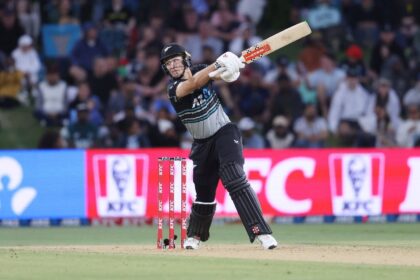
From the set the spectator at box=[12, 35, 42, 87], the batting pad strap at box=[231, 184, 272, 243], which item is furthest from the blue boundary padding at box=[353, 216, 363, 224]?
the batting pad strap at box=[231, 184, 272, 243]

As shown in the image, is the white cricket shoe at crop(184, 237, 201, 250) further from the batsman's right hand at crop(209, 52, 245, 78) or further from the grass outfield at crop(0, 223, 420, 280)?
the batsman's right hand at crop(209, 52, 245, 78)

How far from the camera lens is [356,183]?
19.8 m

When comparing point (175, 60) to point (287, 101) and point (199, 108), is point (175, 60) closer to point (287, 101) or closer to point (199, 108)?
point (199, 108)

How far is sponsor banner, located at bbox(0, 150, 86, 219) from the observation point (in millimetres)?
19219

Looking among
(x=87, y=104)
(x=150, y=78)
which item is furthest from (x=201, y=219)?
(x=150, y=78)

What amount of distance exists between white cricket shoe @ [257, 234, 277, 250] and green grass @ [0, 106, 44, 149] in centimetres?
1019

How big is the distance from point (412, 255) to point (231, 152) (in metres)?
2.14

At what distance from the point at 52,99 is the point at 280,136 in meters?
4.15

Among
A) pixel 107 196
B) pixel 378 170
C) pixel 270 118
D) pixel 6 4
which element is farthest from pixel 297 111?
pixel 6 4

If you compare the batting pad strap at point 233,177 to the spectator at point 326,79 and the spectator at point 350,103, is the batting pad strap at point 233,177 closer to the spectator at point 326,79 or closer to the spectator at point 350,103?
the spectator at point 350,103

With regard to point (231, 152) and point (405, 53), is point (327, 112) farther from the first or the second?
point (231, 152)

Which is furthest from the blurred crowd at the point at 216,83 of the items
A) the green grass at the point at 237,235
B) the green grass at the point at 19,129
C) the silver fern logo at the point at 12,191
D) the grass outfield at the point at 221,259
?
the grass outfield at the point at 221,259

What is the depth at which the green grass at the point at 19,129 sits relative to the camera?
22.5 m

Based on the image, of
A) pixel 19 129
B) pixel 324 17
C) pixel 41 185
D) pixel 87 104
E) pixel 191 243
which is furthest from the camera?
pixel 324 17
